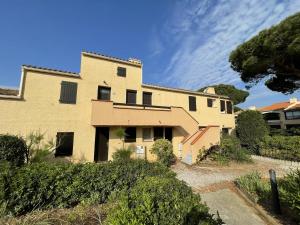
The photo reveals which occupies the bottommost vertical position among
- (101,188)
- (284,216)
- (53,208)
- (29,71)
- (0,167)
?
(284,216)

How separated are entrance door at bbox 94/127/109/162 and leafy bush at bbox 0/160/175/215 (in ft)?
25.9

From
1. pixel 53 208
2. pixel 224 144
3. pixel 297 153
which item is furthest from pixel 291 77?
pixel 53 208

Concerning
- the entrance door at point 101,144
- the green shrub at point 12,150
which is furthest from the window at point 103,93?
the green shrub at point 12,150

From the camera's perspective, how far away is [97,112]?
12.9 meters

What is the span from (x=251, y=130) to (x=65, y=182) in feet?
68.2

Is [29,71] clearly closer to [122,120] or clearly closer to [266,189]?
[122,120]

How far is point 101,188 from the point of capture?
6109 millimetres

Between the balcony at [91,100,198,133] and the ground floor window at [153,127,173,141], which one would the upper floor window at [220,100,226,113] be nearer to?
the balcony at [91,100,198,133]

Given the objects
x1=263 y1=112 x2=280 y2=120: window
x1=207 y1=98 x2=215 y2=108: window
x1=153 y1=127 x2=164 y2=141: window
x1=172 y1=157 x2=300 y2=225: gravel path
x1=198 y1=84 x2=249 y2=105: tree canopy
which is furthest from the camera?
x1=263 y1=112 x2=280 y2=120: window

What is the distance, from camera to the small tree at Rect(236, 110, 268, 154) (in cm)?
1967

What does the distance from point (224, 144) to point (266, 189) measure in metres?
7.90

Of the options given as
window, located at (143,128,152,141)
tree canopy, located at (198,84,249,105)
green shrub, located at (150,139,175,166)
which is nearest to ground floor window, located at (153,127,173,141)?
window, located at (143,128,152,141)

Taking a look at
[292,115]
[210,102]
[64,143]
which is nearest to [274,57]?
[210,102]

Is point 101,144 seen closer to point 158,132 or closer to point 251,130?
point 158,132
